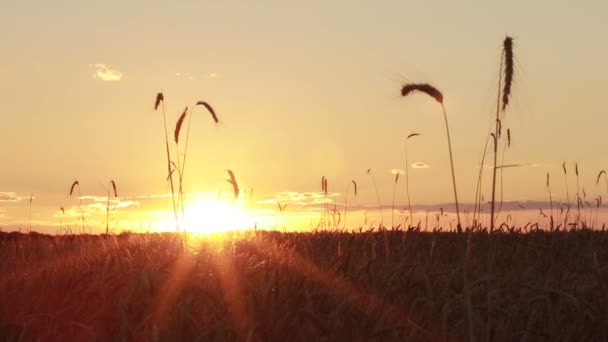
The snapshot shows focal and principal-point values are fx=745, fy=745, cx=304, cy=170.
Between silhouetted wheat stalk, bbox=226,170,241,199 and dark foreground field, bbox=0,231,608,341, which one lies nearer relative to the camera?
dark foreground field, bbox=0,231,608,341

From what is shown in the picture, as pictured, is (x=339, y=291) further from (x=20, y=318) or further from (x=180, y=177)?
(x=180, y=177)

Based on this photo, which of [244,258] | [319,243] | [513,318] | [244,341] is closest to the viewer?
[244,341]

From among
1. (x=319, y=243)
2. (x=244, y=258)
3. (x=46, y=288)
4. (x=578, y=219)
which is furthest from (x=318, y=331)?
(x=578, y=219)

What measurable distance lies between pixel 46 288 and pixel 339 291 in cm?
171

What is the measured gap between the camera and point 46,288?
171 inches

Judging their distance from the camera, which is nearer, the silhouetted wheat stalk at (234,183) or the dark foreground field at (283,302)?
the dark foreground field at (283,302)

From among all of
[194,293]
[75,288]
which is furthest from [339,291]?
[75,288]

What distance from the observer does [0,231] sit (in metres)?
10.6

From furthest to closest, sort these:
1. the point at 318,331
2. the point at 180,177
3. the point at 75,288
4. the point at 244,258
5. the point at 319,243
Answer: the point at 319,243, the point at 180,177, the point at 244,258, the point at 75,288, the point at 318,331

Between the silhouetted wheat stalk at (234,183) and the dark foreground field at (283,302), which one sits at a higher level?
the silhouetted wheat stalk at (234,183)

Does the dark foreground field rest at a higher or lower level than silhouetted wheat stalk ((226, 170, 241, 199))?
lower

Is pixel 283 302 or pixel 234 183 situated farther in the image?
pixel 234 183

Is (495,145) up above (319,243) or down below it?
above

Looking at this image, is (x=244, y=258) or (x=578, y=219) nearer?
(x=244, y=258)
